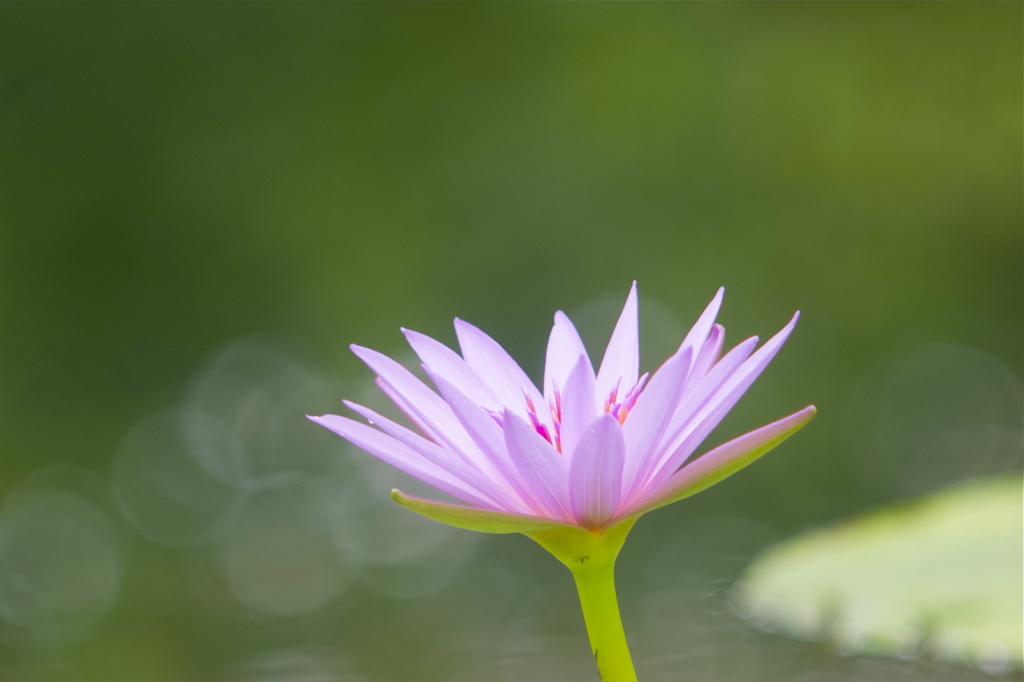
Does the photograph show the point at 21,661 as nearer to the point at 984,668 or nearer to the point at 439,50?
the point at 984,668

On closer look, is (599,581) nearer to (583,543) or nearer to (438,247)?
(583,543)

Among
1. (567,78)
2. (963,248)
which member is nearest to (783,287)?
(963,248)

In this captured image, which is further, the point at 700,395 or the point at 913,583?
Result: the point at 913,583

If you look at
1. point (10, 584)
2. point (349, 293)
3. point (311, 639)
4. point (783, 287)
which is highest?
point (349, 293)

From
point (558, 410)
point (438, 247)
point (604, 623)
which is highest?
point (438, 247)

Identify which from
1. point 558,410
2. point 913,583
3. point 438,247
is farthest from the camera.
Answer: point 438,247

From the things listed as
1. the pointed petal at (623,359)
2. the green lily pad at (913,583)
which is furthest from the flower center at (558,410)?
the green lily pad at (913,583)

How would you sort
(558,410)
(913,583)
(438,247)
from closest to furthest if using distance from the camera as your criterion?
(558,410)
(913,583)
(438,247)

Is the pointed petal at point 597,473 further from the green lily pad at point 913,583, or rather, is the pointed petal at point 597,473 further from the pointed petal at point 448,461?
the green lily pad at point 913,583

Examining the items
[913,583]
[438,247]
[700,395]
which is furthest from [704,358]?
[438,247]
